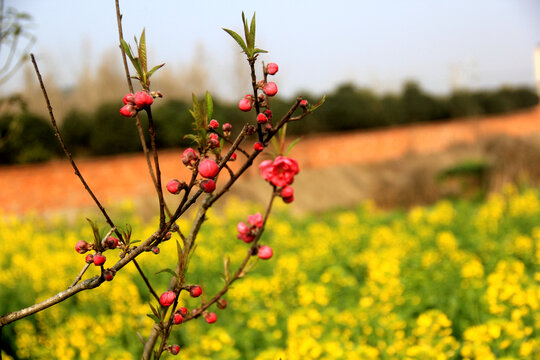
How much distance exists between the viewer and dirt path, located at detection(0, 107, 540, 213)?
13703mm

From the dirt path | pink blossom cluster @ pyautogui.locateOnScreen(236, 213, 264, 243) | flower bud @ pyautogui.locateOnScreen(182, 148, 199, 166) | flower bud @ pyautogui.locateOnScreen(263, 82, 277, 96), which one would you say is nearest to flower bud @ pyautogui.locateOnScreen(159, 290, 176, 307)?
pink blossom cluster @ pyautogui.locateOnScreen(236, 213, 264, 243)

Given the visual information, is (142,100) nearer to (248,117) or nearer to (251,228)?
(251,228)

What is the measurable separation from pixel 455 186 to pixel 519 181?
293 cm

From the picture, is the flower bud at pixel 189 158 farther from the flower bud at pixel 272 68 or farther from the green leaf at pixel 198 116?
the flower bud at pixel 272 68

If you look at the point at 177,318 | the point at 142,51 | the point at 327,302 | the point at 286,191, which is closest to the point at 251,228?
the point at 286,191

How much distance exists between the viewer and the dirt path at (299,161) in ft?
45.0

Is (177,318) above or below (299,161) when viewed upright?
above

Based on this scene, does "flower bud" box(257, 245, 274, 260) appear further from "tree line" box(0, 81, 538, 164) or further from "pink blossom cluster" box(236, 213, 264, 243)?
"tree line" box(0, 81, 538, 164)

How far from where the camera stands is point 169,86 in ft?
81.0

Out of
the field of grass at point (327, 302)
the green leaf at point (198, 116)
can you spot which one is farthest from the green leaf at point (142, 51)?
the field of grass at point (327, 302)

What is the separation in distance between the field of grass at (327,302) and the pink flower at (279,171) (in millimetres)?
1691

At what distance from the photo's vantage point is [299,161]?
2016 cm

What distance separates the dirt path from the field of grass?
5761 millimetres

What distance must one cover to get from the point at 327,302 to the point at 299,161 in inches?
641
